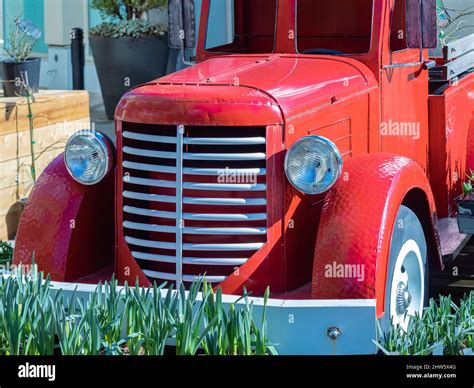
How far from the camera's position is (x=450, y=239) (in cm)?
550

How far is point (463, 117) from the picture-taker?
6242 mm

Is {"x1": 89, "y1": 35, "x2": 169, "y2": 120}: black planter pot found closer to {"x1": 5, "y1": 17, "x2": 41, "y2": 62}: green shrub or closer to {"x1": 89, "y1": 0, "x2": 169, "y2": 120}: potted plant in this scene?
{"x1": 89, "y1": 0, "x2": 169, "y2": 120}: potted plant

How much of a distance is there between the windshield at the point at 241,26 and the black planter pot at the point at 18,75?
211 centimetres

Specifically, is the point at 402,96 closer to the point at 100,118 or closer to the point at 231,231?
the point at 231,231

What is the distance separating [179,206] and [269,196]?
381mm

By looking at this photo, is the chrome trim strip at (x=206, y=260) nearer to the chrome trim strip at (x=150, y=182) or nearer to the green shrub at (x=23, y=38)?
the chrome trim strip at (x=150, y=182)

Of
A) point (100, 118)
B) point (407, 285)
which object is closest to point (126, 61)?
point (100, 118)

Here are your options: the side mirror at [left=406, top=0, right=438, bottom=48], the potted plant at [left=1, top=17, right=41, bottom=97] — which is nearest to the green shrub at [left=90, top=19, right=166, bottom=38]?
the potted plant at [left=1, top=17, right=41, bottom=97]

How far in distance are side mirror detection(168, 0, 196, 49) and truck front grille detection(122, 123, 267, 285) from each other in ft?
4.16

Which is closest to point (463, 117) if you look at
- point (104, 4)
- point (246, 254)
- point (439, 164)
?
point (439, 164)

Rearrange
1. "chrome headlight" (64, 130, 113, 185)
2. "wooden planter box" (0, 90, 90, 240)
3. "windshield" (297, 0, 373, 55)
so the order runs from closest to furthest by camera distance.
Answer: "chrome headlight" (64, 130, 113, 185)
"windshield" (297, 0, 373, 55)
"wooden planter box" (0, 90, 90, 240)

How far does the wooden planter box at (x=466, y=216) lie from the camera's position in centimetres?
511

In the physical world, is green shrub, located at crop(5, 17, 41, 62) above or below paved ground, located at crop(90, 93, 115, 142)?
above

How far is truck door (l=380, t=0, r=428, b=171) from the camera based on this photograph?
5410 millimetres
